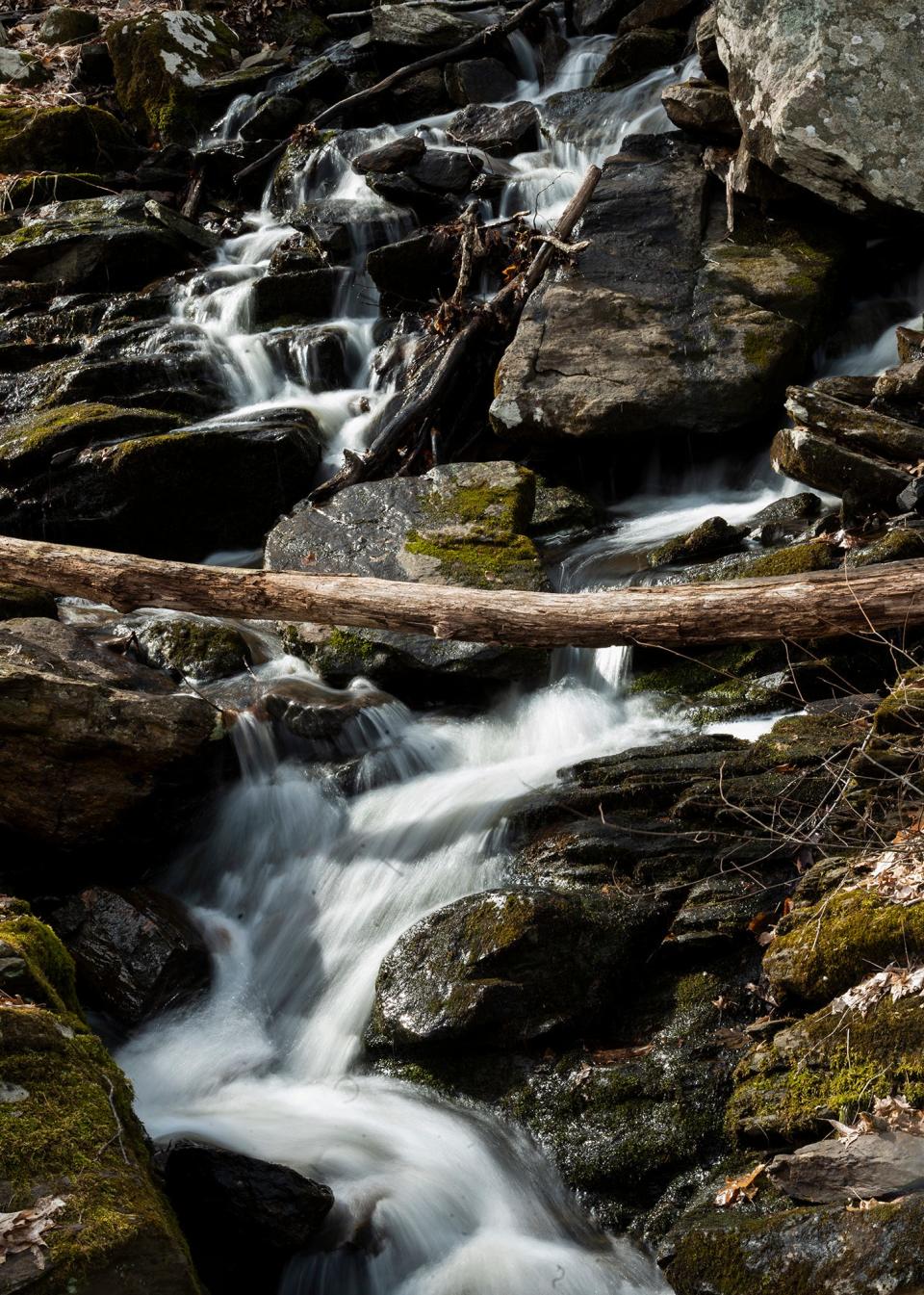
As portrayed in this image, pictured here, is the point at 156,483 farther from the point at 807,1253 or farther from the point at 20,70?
the point at 20,70

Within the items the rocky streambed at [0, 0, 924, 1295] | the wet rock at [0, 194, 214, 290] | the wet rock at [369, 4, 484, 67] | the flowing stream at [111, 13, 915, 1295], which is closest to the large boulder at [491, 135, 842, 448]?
the rocky streambed at [0, 0, 924, 1295]

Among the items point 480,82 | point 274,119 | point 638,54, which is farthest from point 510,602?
point 274,119

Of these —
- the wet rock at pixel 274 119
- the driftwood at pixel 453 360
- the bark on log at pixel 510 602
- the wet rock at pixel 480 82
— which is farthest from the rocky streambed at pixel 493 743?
the wet rock at pixel 274 119

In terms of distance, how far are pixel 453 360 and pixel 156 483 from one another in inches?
111

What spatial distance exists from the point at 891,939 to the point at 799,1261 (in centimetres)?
112

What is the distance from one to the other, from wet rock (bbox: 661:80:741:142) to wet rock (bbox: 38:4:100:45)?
43.0 feet

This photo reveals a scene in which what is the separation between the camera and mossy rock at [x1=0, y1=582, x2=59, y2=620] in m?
7.38

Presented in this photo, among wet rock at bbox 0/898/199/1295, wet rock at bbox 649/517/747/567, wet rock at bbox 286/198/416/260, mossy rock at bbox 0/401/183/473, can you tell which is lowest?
wet rock at bbox 0/898/199/1295

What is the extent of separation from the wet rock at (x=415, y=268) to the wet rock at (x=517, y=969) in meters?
8.26

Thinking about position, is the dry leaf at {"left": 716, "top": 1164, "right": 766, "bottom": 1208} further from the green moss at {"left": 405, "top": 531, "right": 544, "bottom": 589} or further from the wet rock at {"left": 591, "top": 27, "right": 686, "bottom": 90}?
the wet rock at {"left": 591, "top": 27, "right": 686, "bottom": 90}

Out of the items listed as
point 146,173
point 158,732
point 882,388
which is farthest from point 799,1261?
point 146,173

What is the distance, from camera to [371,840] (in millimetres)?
5812

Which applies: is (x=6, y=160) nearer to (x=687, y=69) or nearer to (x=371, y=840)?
(x=687, y=69)

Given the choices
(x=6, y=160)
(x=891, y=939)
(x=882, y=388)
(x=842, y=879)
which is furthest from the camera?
(x=6, y=160)
